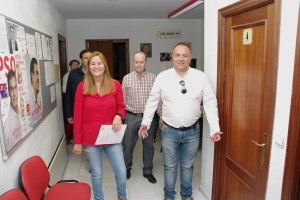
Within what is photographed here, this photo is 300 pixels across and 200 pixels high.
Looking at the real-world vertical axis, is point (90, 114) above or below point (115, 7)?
below

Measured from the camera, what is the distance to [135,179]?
3.06 m

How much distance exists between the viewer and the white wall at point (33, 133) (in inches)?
61.1

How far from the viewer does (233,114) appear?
2027mm

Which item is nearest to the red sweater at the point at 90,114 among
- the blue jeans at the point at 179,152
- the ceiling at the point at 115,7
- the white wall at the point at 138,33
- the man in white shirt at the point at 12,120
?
the man in white shirt at the point at 12,120

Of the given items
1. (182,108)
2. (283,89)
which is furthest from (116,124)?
(283,89)

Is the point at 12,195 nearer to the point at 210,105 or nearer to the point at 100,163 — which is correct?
the point at 100,163

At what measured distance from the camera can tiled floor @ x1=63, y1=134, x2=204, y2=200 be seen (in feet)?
8.84

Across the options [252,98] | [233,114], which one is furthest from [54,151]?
[252,98]

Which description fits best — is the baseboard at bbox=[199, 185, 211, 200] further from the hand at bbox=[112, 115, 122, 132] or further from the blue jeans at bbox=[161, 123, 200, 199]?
the hand at bbox=[112, 115, 122, 132]

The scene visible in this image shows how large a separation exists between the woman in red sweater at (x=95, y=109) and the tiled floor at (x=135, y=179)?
0.64 m

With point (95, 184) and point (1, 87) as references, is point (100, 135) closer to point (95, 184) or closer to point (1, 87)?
point (95, 184)

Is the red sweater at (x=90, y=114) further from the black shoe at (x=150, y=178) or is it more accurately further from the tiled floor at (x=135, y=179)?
the black shoe at (x=150, y=178)

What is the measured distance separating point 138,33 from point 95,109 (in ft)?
13.2

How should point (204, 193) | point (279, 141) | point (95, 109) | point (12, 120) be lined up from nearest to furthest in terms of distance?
point (279, 141)
point (12, 120)
point (95, 109)
point (204, 193)
